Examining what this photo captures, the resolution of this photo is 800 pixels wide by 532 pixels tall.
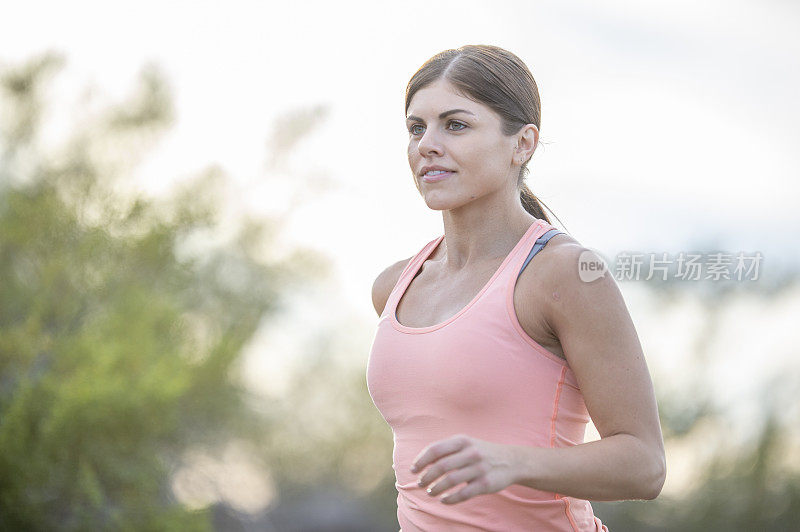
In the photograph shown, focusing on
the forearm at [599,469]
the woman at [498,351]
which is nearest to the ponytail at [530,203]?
the woman at [498,351]

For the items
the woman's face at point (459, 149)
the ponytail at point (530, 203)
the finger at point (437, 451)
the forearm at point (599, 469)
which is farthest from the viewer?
the ponytail at point (530, 203)

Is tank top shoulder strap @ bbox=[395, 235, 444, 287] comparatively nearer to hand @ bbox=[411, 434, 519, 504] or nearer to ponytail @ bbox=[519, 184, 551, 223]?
ponytail @ bbox=[519, 184, 551, 223]

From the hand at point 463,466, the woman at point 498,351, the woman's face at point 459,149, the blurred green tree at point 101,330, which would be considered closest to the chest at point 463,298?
the woman at point 498,351

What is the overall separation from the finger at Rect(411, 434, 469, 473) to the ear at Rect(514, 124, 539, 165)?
682mm

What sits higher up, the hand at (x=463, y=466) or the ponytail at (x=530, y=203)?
the ponytail at (x=530, y=203)

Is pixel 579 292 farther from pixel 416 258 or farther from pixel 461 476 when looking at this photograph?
pixel 416 258

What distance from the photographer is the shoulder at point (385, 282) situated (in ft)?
6.42

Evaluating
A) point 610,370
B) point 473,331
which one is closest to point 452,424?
point 473,331

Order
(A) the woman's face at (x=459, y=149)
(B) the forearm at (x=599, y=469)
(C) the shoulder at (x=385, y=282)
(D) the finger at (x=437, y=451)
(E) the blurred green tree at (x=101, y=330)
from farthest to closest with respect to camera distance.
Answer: (E) the blurred green tree at (x=101, y=330), (C) the shoulder at (x=385, y=282), (A) the woman's face at (x=459, y=149), (B) the forearm at (x=599, y=469), (D) the finger at (x=437, y=451)

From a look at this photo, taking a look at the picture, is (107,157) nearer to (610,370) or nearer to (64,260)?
(64,260)

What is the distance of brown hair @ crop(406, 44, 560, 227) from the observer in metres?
1.62

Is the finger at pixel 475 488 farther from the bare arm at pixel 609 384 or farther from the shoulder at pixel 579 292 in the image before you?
the shoulder at pixel 579 292

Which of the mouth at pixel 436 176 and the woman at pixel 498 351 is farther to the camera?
the mouth at pixel 436 176

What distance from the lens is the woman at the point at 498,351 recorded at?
52.3 inches
